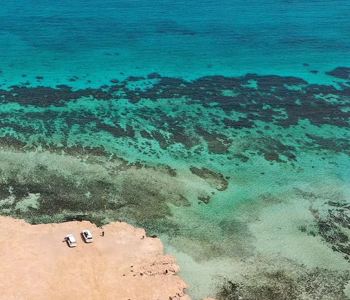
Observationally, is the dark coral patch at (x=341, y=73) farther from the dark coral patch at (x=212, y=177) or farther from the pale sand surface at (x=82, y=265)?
the pale sand surface at (x=82, y=265)

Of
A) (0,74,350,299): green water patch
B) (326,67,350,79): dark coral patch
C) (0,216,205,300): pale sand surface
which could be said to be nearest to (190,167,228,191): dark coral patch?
(0,74,350,299): green water patch

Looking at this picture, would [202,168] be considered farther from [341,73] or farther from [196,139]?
[341,73]

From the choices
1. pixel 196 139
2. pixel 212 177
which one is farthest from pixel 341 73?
pixel 212 177

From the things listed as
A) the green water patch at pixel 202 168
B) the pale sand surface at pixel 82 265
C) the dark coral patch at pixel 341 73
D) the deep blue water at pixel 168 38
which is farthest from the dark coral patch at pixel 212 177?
the dark coral patch at pixel 341 73

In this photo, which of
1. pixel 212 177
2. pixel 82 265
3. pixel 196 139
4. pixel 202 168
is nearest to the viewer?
pixel 82 265

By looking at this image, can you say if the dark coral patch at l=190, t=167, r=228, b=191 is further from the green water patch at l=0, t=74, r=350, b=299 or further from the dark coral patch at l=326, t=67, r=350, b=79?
the dark coral patch at l=326, t=67, r=350, b=79
